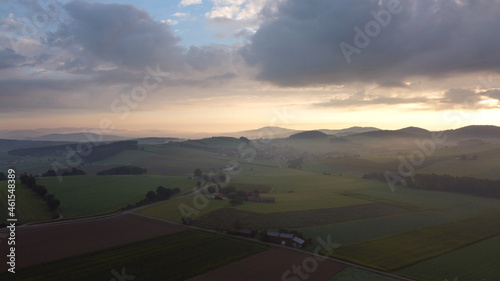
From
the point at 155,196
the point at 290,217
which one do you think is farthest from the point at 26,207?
the point at 290,217

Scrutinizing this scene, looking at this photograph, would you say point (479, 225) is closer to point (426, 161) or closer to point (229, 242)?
point (229, 242)

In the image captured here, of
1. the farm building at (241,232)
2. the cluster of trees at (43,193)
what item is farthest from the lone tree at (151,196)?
the farm building at (241,232)

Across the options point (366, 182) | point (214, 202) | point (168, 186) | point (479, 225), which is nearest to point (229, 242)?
point (214, 202)

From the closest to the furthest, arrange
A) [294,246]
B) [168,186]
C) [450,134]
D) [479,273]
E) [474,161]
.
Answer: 1. [479,273]
2. [294,246]
3. [168,186]
4. [474,161]
5. [450,134]

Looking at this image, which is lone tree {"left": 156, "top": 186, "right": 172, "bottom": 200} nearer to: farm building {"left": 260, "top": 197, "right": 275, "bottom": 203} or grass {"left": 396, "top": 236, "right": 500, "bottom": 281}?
farm building {"left": 260, "top": 197, "right": 275, "bottom": 203}

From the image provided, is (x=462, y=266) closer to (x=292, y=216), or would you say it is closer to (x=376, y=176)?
(x=292, y=216)

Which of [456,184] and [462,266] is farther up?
[456,184]

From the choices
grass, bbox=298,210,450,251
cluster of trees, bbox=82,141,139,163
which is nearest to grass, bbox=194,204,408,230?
grass, bbox=298,210,450,251
